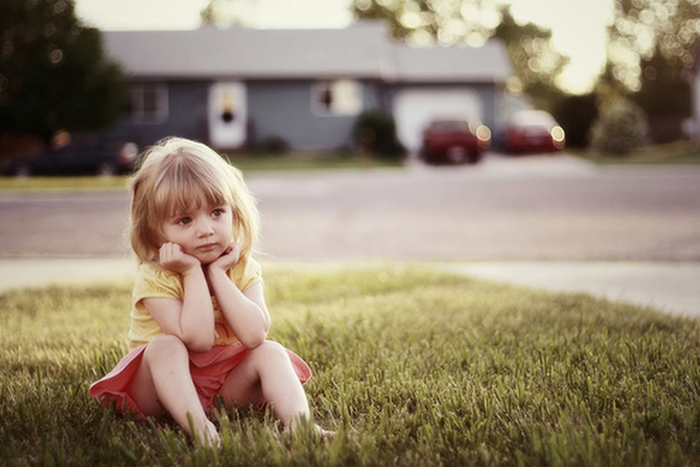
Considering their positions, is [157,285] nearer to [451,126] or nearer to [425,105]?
[451,126]

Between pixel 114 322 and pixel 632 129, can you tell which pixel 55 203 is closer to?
pixel 114 322

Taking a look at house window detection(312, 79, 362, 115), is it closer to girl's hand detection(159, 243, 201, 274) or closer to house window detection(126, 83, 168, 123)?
house window detection(126, 83, 168, 123)

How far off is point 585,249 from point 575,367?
4.51 metres

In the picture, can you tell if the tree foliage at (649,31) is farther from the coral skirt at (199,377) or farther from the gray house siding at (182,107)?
the coral skirt at (199,377)

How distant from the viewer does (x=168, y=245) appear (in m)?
2.61

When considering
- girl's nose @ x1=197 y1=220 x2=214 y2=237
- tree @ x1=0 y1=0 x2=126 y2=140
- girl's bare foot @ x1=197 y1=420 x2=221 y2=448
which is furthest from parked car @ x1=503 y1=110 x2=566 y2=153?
girl's bare foot @ x1=197 y1=420 x2=221 y2=448

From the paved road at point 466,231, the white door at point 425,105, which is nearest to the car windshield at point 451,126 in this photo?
the white door at point 425,105

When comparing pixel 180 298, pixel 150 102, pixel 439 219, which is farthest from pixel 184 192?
pixel 150 102

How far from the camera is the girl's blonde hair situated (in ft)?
8.61

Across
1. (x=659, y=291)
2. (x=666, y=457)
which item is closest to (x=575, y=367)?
(x=666, y=457)

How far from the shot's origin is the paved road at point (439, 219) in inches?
304

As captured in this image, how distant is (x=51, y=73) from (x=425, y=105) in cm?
1517

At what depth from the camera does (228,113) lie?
97.3 ft

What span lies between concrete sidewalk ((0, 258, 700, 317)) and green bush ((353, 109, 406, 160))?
19.7m
